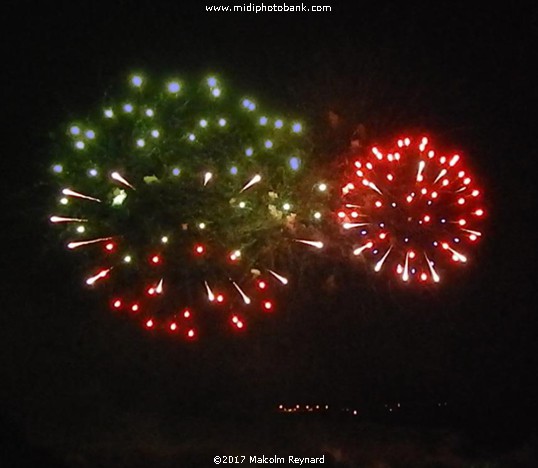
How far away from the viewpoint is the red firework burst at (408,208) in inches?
254

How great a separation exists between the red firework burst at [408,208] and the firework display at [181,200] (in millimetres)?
471

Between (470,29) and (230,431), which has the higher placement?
(470,29)

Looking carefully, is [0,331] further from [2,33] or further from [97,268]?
[2,33]

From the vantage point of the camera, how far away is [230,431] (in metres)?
6.44

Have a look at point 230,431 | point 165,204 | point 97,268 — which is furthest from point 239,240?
point 230,431

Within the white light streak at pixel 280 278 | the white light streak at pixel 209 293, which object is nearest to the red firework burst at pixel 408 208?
the white light streak at pixel 280 278

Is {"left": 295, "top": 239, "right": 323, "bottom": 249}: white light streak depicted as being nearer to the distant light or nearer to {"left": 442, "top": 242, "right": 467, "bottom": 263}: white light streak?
{"left": 442, "top": 242, "right": 467, "bottom": 263}: white light streak

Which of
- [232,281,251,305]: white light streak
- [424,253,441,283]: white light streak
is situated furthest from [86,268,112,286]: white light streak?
[424,253,441,283]: white light streak

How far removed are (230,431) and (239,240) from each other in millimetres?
1946

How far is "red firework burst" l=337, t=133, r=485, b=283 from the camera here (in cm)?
644

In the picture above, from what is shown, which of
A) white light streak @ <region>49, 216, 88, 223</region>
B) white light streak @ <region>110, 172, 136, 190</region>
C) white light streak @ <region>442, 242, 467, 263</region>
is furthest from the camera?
white light streak @ <region>442, 242, 467, 263</region>

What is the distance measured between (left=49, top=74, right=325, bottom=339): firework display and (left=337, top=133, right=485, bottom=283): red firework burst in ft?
1.54

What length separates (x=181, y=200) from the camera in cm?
630

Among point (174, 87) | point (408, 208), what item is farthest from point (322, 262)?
point (174, 87)
